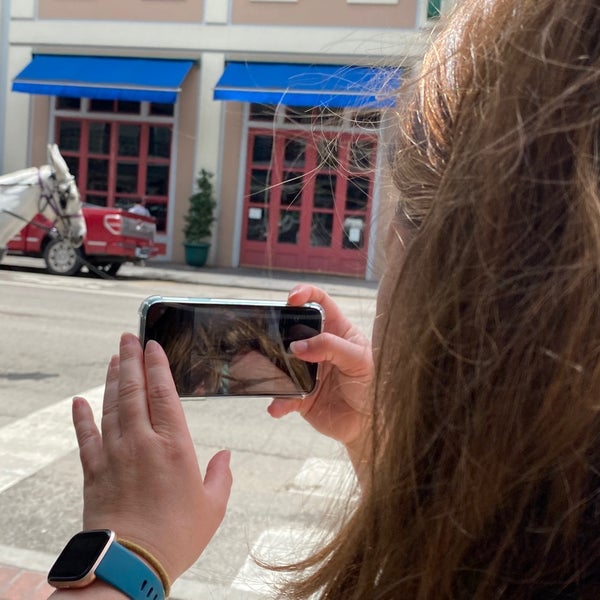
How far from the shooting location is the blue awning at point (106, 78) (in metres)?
16.5

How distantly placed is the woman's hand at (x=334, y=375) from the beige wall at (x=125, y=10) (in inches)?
669

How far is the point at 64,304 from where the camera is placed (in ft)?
31.7

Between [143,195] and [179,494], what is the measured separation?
1767 centimetres

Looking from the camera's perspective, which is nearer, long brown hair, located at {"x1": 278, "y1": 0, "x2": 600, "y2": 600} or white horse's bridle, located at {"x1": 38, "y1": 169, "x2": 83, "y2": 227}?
long brown hair, located at {"x1": 278, "y1": 0, "x2": 600, "y2": 600}

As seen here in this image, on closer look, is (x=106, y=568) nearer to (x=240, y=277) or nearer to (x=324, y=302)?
(x=324, y=302)

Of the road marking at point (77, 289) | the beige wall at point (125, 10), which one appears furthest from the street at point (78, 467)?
the beige wall at point (125, 10)

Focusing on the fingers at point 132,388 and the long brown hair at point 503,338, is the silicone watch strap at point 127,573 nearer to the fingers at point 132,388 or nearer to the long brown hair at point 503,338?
the fingers at point 132,388

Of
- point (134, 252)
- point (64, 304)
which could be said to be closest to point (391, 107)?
point (64, 304)

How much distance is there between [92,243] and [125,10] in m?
7.51

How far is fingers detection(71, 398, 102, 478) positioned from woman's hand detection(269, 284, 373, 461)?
48cm

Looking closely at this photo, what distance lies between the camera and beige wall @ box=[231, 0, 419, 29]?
16078 mm

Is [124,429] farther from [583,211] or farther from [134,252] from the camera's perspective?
[134,252]

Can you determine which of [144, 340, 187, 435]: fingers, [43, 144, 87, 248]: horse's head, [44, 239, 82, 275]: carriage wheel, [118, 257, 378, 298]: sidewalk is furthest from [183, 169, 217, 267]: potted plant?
[144, 340, 187, 435]: fingers

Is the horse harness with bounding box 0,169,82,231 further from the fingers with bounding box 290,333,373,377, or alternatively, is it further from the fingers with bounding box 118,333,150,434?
the fingers with bounding box 118,333,150,434
